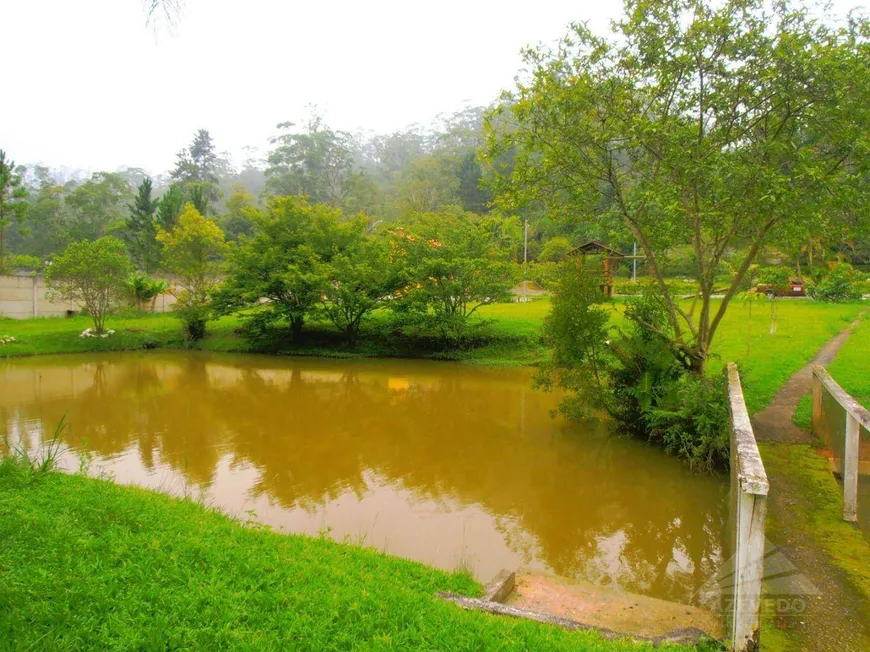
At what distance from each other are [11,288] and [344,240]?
14237mm

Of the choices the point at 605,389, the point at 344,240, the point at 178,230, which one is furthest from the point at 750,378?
the point at 178,230

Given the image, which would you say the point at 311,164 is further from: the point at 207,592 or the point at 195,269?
the point at 207,592

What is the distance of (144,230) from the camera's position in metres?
32.4

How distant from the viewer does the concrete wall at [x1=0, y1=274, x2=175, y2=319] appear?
2277cm

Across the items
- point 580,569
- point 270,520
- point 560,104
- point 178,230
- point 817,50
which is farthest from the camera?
point 178,230

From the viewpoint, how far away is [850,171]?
711cm

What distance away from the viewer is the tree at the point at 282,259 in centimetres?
1900

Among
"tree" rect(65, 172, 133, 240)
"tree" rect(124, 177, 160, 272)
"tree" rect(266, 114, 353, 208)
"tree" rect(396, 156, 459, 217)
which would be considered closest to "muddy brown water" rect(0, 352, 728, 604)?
"tree" rect(124, 177, 160, 272)

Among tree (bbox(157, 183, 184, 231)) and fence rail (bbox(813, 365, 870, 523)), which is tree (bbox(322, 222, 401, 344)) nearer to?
fence rail (bbox(813, 365, 870, 523))

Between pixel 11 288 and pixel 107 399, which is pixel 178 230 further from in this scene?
pixel 107 399

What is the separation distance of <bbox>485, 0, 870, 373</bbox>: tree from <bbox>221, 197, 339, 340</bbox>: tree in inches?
468

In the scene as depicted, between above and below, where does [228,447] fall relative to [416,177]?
Answer: below

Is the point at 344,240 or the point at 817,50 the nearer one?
the point at 817,50

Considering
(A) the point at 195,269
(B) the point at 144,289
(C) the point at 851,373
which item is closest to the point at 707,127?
(C) the point at 851,373
